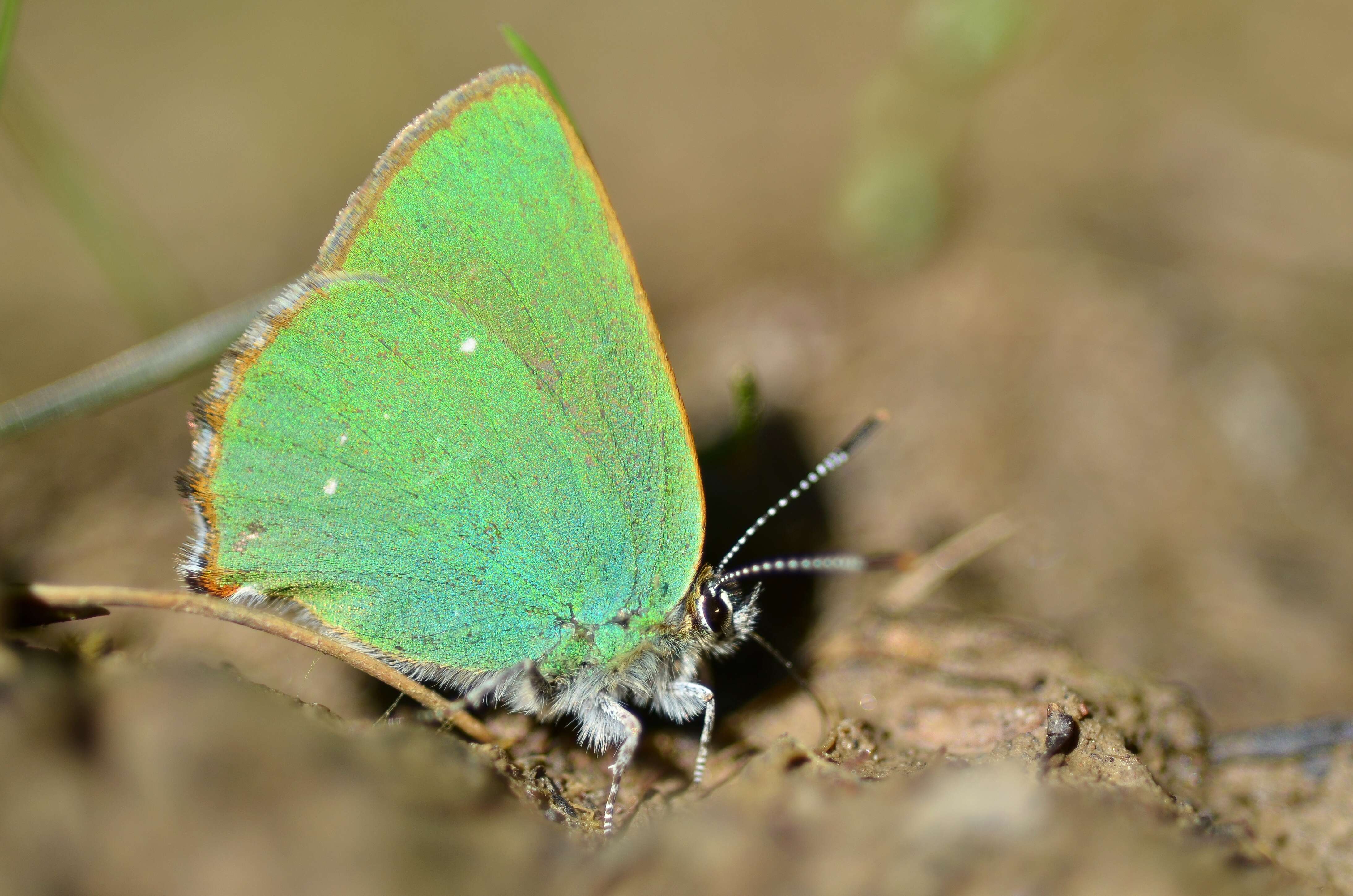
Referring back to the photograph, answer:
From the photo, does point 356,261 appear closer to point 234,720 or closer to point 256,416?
point 256,416

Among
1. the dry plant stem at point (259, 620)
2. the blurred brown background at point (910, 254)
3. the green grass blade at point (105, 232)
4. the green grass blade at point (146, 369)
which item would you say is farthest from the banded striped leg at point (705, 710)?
the green grass blade at point (105, 232)

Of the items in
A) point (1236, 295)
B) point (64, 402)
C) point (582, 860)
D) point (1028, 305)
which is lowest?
point (1236, 295)

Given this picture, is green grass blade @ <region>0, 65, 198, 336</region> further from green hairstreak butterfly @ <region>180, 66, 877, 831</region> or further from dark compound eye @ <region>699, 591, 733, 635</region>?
dark compound eye @ <region>699, 591, 733, 635</region>

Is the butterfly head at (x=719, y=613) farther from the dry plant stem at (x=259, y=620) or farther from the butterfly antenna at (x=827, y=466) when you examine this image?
the dry plant stem at (x=259, y=620)

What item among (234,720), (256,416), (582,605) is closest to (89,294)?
(256,416)

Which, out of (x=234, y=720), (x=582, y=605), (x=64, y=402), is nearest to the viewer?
(x=234, y=720)

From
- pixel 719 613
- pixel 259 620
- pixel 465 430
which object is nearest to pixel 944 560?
pixel 719 613
